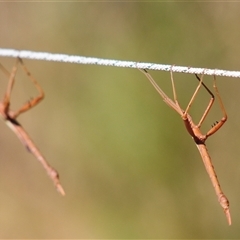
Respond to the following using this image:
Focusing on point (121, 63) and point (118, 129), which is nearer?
point (121, 63)

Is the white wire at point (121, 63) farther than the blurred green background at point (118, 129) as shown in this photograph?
No

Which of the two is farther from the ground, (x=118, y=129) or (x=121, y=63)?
(x=121, y=63)

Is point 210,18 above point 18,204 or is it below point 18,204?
above

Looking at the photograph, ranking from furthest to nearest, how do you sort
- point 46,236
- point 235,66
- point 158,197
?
1. point 46,236
2. point 158,197
3. point 235,66


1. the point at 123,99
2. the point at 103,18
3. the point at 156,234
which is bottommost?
the point at 156,234

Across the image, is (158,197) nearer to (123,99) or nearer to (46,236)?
(123,99)

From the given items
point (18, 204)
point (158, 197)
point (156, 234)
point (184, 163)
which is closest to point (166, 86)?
point (184, 163)

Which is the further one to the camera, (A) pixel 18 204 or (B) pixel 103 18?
(A) pixel 18 204

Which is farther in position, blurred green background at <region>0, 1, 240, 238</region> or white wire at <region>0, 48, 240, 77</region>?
blurred green background at <region>0, 1, 240, 238</region>
